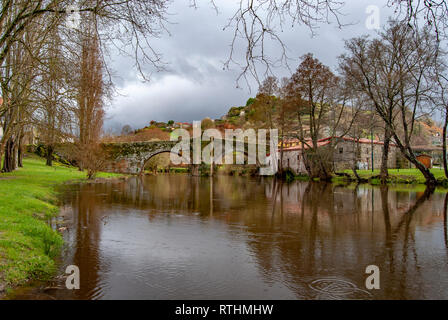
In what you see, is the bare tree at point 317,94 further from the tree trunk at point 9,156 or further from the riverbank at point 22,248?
the riverbank at point 22,248

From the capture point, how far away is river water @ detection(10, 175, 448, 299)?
4.57 m

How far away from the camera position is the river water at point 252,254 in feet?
15.0

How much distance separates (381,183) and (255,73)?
2482 centimetres

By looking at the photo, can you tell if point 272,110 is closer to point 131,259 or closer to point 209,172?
point 209,172

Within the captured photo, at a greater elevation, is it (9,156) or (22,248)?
(9,156)

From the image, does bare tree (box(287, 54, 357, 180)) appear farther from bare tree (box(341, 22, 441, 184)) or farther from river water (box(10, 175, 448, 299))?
river water (box(10, 175, 448, 299))

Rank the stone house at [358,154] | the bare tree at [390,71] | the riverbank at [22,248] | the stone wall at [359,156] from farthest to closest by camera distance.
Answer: the stone wall at [359,156] < the stone house at [358,154] < the bare tree at [390,71] < the riverbank at [22,248]

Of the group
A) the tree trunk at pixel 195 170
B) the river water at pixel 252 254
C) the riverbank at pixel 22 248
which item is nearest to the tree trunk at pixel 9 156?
the river water at pixel 252 254

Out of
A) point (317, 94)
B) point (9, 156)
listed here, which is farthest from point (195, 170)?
point (9, 156)

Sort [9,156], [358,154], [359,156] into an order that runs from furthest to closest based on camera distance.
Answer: [359,156]
[358,154]
[9,156]

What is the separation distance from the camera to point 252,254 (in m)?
6.32

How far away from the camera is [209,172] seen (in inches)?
1828

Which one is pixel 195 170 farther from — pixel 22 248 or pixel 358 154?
pixel 22 248

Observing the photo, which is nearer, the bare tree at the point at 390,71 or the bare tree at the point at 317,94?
the bare tree at the point at 390,71
